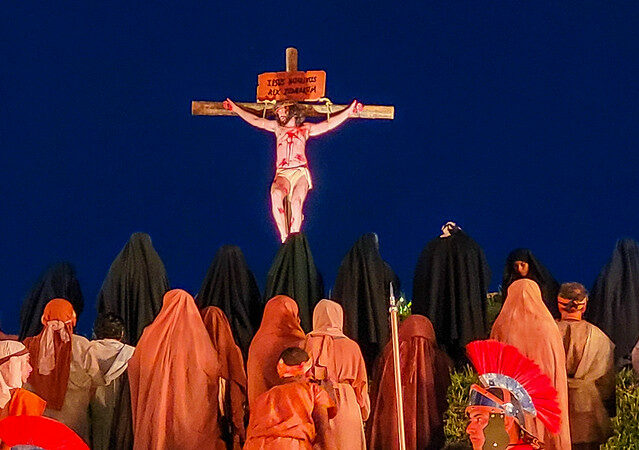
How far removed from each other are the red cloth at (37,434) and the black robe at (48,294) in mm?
2798

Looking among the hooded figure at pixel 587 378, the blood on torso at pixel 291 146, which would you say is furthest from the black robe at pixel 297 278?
the hooded figure at pixel 587 378

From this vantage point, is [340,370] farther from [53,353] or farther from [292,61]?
[292,61]

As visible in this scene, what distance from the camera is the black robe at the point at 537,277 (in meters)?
10.3

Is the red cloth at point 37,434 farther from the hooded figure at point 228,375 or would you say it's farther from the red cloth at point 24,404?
the hooded figure at point 228,375

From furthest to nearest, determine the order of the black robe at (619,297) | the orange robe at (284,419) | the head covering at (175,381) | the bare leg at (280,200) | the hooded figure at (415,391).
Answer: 1. the bare leg at (280,200)
2. the black robe at (619,297)
3. the hooded figure at (415,391)
4. the head covering at (175,381)
5. the orange robe at (284,419)

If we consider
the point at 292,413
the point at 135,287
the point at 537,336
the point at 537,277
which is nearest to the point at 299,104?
the point at 135,287

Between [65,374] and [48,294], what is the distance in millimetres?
1197

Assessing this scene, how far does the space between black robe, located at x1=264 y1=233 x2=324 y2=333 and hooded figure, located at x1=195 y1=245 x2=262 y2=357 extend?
0.48 ft

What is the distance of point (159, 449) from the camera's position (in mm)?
8852

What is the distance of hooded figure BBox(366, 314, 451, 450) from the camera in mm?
9242

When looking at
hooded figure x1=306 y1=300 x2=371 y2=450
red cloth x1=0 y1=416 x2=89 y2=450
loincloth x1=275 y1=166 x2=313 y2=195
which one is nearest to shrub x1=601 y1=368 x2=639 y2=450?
hooded figure x1=306 y1=300 x2=371 y2=450

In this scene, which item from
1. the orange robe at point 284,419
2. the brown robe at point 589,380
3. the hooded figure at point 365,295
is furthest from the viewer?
the hooded figure at point 365,295

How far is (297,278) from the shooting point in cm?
1016

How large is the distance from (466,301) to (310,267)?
127 centimetres
